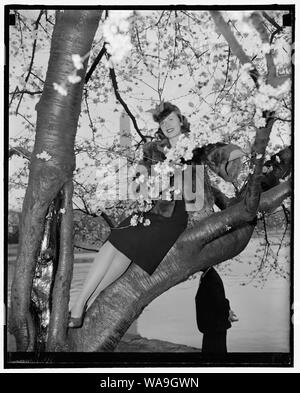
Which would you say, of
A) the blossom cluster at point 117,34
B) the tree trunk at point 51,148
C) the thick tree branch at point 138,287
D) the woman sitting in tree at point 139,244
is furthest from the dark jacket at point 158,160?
the blossom cluster at point 117,34

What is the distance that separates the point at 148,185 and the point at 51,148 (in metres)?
0.63

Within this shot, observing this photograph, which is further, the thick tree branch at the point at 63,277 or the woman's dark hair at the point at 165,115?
the woman's dark hair at the point at 165,115

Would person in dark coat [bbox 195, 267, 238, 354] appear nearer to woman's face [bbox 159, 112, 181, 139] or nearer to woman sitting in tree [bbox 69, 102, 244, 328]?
woman sitting in tree [bbox 69, 102, 244, 328]

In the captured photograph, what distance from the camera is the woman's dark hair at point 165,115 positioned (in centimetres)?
281

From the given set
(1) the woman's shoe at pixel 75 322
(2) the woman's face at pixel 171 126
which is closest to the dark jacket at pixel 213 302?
(1) the woman's shoe at pixel 75 322

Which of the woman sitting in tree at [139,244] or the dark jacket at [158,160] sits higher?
the dark jacket at [158,160]

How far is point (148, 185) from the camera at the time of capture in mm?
2777

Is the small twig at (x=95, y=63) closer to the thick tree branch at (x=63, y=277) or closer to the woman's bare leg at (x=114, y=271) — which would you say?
the thick tree branch at (x=63, y=277)

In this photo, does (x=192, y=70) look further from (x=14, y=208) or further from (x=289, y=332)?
(x=289, y=332)

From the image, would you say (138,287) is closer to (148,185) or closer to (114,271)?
(114,271)

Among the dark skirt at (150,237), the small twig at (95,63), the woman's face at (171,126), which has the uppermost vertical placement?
the small twig at (95,63)

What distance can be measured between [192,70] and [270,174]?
2.71ft

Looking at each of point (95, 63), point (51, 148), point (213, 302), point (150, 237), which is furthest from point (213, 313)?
point (95, 63)

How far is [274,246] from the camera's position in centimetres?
281
